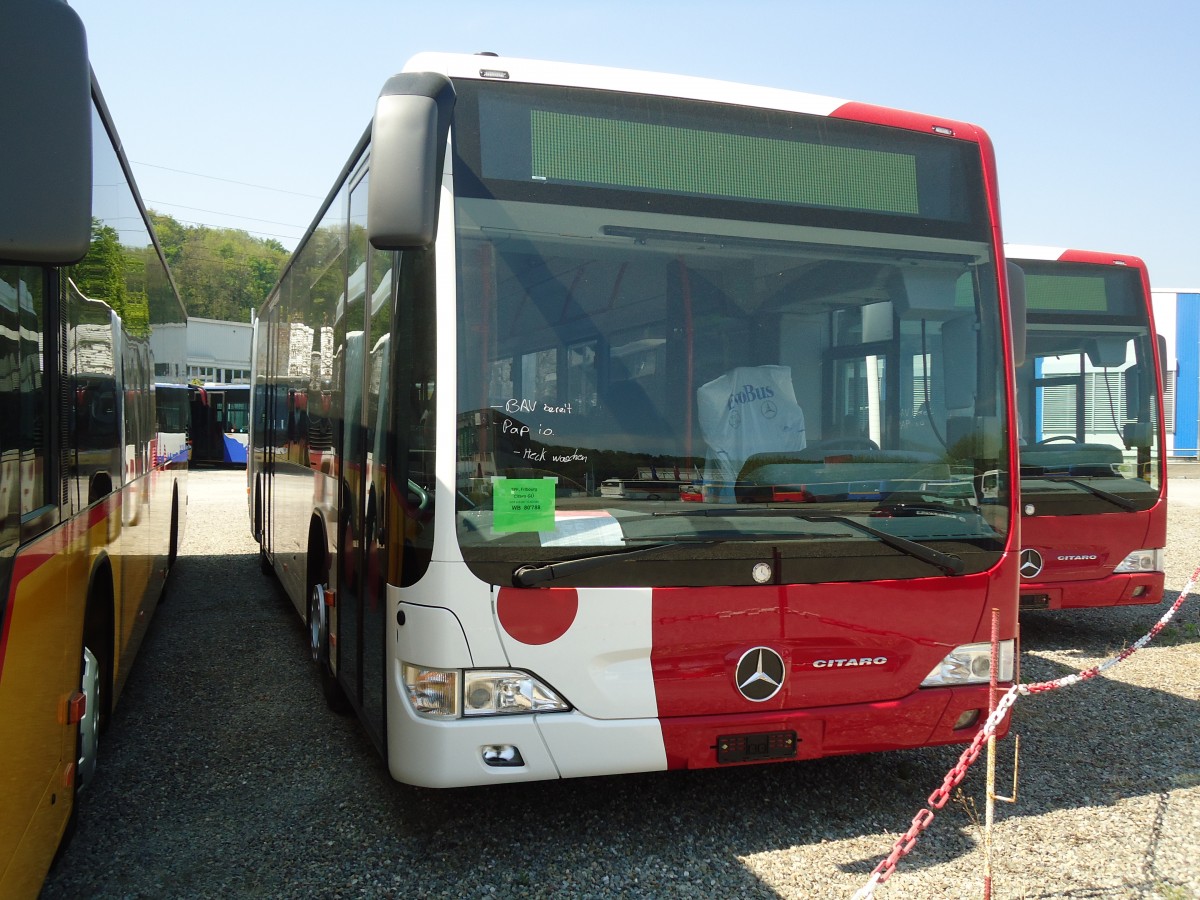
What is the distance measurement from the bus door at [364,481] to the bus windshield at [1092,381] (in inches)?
205

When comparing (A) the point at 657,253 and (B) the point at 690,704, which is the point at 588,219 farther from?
(B) the point at 690,704

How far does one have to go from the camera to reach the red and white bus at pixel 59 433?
2047 millimetres

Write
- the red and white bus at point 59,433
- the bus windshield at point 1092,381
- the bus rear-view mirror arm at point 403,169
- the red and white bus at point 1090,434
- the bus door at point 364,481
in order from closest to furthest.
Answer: the red and white bus at point 59,433 → the bus rear-view mirror arm at point 403,169 → the bus door at point 364,481 → the red and white bus at point 1090,434 → the bus windshield at point 1092,381

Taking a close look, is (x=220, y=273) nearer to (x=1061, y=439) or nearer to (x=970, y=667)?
(x=1061, y=439)

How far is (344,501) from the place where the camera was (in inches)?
197

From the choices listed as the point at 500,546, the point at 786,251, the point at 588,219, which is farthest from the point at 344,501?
the point at 786,251

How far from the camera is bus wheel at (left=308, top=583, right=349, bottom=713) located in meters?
5.54

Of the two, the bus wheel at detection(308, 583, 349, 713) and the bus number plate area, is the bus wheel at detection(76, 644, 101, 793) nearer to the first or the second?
the bus wheel at detection(308, 583, 349, 713)

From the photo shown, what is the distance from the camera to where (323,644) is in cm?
577

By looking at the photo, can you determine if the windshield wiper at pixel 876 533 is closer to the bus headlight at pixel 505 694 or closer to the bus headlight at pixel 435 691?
the bus headlight at pixel 505 694

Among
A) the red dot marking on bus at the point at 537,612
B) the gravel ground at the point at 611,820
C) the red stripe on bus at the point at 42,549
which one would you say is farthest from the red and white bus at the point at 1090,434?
the red stripe on bus at the point at 42,549

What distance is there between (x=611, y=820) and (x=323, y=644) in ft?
7.53

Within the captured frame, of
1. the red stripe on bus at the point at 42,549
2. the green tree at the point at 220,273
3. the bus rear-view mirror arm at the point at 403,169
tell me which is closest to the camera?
the red stripe on bus at the point at 42,549

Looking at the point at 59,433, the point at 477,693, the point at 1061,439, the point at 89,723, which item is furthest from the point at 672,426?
the point at 1061,439
